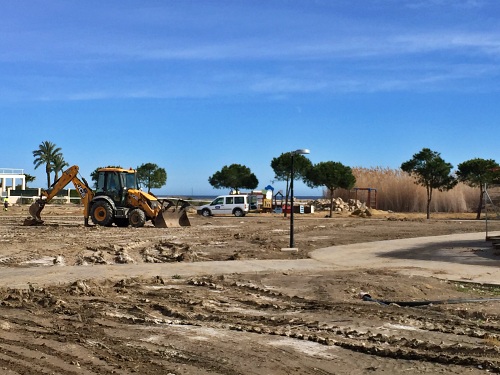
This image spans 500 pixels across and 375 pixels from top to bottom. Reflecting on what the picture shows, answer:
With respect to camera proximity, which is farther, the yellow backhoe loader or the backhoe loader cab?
the backhoe loader cab

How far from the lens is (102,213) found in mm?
30000

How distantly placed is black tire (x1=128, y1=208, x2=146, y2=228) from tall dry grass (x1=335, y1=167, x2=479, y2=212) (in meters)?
35.0

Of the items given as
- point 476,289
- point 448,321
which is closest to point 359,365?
point 448,321

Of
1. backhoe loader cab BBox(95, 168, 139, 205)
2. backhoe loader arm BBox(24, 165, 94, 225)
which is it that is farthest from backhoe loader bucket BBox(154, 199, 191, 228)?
backhoe loader arm BBox(24, 165, 94, 225)

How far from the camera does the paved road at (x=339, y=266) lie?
13219 millimetres

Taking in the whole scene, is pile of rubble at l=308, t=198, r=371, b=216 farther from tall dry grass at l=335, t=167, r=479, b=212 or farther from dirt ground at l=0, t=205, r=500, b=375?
dirt ground at l=0, t=205, r=500, b=375

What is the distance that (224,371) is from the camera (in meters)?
6.23

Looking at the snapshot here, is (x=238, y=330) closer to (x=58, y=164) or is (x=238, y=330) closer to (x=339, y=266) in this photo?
(x=339, y=266)

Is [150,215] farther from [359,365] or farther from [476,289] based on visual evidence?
[359,365]

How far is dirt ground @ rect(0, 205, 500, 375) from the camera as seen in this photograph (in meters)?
6.50

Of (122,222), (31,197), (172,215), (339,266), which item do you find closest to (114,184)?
(122,222)

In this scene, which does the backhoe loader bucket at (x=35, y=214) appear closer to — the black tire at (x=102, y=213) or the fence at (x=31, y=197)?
the black tire at (x=102, y=213)

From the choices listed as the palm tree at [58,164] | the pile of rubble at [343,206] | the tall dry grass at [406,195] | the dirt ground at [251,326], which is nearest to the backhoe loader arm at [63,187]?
the dirt ground at [251,326]

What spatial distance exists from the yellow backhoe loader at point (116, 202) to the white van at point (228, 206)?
1713 centimetres
